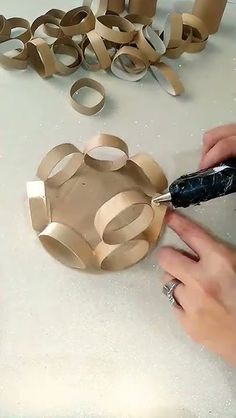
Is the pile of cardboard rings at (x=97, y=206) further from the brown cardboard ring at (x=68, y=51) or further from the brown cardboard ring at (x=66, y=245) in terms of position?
the brown cardboard ring at (x=68, y=51)

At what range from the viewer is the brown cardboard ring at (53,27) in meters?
1.13

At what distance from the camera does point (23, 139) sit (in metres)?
1.02

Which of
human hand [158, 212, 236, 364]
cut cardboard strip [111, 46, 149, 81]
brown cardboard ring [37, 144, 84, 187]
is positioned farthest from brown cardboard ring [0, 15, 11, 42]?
human hand [158, 212, 236, 364]

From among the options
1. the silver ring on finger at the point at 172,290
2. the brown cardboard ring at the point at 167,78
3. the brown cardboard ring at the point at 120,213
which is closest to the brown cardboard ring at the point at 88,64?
the brown cardboard ring at the point at 167,78

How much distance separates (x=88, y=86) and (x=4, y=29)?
195mm

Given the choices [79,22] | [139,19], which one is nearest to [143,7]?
[139,19]

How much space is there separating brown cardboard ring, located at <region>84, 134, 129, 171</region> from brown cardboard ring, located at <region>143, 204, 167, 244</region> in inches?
4.3

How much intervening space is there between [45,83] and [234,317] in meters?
0.56

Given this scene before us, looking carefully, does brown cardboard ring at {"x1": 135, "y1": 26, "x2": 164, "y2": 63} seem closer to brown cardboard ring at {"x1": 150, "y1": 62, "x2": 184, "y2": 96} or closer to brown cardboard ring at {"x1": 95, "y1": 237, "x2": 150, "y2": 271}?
brown cardboard ring at {"x1": 150, "y1": 62, "x2": 184, "y2": 96}

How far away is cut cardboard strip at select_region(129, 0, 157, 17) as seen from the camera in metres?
1.15

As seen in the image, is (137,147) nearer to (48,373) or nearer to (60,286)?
(60,286)

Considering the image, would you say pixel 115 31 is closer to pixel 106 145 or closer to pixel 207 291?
pixel 106 145

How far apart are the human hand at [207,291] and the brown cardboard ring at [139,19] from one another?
0.49 meters

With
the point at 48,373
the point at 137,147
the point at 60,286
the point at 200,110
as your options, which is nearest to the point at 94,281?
the point at 60,286
